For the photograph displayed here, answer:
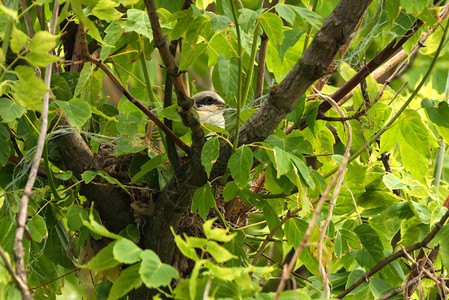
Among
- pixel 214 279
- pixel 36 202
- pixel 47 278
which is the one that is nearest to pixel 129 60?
pixel 36 202

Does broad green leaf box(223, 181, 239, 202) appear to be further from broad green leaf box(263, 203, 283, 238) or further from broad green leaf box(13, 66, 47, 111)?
A: broad green leaf box(13, 66, 47, 111)

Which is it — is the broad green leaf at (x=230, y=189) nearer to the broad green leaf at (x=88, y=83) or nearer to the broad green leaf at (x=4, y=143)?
the broad green leaf at (x=88, y=83)

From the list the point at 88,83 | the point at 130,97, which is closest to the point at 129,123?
the point at 130,97

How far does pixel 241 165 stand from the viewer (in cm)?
123

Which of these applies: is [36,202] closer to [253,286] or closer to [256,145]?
[256,145]

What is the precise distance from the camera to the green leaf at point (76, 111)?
3.85 ft

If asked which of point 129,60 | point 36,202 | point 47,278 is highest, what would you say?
point 129,60

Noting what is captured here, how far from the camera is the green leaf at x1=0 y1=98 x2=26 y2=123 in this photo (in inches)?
45.1

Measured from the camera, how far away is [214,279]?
3.14 ft

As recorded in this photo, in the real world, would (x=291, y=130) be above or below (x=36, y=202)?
above

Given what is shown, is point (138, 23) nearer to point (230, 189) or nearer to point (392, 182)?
point (230, 189)

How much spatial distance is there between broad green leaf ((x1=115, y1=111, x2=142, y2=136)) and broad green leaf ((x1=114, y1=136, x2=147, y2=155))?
0.25ft

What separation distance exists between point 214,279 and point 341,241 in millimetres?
609

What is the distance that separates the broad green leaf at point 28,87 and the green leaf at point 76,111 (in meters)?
0.19
